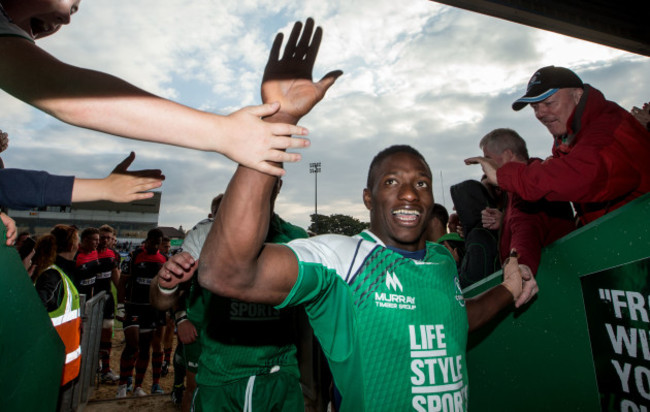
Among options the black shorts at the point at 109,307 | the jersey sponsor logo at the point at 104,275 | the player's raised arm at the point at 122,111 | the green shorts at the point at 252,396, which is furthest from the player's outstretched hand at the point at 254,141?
the jersey sponsor logo at the point at 104,275

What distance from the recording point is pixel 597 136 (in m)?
2.10

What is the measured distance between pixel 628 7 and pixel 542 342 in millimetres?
7435

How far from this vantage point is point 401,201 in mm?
1884

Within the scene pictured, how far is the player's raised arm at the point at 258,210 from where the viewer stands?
3.87 ft

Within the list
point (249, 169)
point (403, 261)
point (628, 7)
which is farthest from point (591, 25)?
point (249, 169)

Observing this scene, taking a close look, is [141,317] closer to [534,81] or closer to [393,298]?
[393,298]

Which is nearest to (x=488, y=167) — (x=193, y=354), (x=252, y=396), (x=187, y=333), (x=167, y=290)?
(x=252, y=396)

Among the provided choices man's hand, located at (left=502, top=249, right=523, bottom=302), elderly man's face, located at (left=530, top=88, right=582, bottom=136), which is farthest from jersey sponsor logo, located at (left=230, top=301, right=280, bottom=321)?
elderly man's face, located at (left=530, top=88, right=582, bottom=136)

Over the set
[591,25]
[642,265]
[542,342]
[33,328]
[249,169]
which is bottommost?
[542,342]

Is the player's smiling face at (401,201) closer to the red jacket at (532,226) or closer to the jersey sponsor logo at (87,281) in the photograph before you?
the red jacket at (532,226)

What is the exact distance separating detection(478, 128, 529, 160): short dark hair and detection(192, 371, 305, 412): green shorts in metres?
2.66

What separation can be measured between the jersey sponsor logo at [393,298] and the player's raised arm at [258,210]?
0.50 metres

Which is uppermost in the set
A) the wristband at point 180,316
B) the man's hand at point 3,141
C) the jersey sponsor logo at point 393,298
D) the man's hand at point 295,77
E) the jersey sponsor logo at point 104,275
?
the man's hand at point 3,141

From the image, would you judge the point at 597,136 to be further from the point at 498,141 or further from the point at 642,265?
the point at 498,141
